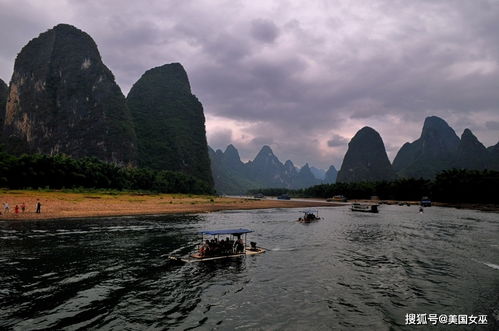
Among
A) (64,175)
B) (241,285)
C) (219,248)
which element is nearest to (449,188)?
(219,248)

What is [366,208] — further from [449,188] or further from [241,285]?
[241,285]

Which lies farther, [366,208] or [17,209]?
[366,208]

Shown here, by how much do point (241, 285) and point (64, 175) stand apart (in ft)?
306

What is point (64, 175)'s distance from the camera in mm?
98562

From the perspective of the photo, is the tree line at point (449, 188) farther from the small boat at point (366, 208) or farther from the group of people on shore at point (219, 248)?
the group of people on shore at point (219, 248)

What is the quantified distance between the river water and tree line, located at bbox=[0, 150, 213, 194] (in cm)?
5878

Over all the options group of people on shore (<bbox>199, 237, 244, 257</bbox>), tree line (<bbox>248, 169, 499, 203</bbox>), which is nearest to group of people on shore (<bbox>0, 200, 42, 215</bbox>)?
group of people on shore (<bbox>199, 237, 244, 257</bbox>)

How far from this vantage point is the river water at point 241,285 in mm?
16531

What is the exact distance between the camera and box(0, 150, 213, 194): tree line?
3499 inches

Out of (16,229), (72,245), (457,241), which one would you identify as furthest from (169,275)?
(457,241)

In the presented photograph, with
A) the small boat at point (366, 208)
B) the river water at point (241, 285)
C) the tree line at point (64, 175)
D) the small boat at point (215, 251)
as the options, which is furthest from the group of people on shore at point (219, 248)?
the tree line at point (64, 175)

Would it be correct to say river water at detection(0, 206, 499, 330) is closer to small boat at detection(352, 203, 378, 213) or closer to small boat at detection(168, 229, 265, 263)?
small boat at detection(168, 229, 265, 263)

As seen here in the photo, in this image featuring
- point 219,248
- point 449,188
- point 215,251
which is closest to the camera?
point 215,251

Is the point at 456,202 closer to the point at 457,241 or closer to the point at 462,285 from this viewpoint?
the point at 457,241
